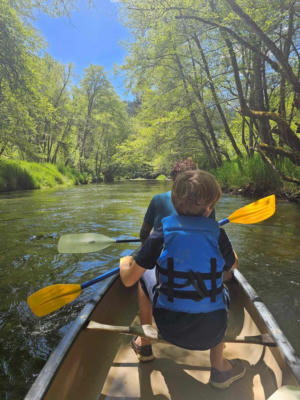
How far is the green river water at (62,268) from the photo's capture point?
2.04 metres

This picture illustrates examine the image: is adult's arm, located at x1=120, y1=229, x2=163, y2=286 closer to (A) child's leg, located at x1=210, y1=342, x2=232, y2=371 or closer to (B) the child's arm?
(B) the child's arm

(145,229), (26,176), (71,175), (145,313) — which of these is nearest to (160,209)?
(145,229)

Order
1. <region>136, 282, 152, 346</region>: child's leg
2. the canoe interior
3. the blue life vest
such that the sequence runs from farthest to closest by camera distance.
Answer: <region>136, 282, 152, 346</region>: child's leg → the canoe interior → the blue life vest

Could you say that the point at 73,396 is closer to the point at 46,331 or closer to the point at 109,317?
the point at 109,317

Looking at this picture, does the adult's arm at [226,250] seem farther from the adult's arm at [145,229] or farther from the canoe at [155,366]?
the adult's arm at [145,229]

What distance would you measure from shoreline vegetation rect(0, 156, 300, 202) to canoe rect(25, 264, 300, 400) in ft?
24.6

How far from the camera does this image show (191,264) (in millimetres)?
1277

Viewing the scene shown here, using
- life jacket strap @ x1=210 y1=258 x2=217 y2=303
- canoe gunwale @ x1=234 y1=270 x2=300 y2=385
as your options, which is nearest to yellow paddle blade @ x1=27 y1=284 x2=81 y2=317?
life jacket strap @ x1=210 y1=258 x2=217 y2=303

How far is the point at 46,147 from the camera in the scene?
2547cm

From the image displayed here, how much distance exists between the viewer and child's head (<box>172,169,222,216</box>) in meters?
1.31

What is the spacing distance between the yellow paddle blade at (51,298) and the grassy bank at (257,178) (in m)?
7.86

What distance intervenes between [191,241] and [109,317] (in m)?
1.22

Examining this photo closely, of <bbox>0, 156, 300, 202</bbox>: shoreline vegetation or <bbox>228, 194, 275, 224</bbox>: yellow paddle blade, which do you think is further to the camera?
<bbox>0, 156, 300, 202</bbox>: shoreline vegetation

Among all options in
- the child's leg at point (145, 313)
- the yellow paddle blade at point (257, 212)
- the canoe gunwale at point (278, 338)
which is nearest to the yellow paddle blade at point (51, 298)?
the child's leg at point (145, 313)
